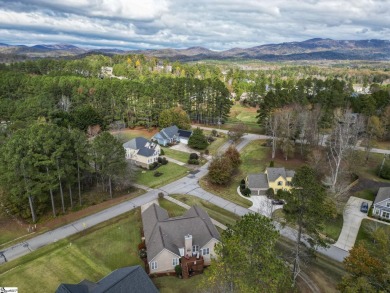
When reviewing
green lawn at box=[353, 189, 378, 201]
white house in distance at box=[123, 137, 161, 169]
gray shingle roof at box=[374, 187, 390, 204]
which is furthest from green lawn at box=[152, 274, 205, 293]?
green lawn at box=[353, 189, 378, 201]

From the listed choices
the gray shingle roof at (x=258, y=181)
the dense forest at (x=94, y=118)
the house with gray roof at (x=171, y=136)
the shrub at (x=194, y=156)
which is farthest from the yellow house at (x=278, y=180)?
the house with gray roof at (x=171, y=136)

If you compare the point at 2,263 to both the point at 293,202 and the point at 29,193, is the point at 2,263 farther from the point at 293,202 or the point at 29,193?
the point at 293,202

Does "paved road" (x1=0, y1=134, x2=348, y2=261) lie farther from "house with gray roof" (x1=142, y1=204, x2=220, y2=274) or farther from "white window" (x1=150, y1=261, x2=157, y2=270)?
"white window" (x1=150, y1=261, x2=157, y2=270)

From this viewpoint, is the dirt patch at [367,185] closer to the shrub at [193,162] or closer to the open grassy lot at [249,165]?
the open grassy lot at [249,165]

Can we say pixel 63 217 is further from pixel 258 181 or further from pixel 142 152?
pixel 258 181

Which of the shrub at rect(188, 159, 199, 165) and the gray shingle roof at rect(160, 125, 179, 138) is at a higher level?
the gray shingle roof at rect(160, 125, 179, 138)

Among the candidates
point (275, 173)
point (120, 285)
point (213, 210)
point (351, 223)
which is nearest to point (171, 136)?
point (275, 173)

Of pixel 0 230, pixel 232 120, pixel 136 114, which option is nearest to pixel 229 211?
pixel 0 230
